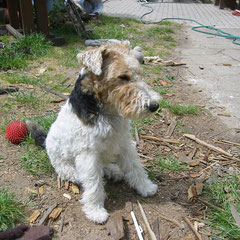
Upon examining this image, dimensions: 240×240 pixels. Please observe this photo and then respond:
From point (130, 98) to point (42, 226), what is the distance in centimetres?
159

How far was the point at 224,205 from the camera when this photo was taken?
2.97 metres

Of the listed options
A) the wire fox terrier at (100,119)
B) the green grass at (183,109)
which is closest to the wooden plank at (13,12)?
the green grass at (183,109)

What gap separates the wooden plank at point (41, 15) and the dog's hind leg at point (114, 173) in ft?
18.4

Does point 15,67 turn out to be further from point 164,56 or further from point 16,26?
point 164,56

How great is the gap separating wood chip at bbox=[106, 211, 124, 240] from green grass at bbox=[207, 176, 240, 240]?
96cm

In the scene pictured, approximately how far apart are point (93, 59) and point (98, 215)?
5.43 feet

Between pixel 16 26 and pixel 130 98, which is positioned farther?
pixel 16 26

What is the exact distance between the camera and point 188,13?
14.3 meters

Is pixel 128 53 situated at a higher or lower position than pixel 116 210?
higher

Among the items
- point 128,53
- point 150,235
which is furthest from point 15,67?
point 150,235

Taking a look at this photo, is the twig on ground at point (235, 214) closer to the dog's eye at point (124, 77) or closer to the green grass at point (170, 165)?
the green grass at point (170, 165)

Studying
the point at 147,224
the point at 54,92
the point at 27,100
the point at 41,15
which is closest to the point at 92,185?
the point at 147,224

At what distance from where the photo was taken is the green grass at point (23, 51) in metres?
6.39

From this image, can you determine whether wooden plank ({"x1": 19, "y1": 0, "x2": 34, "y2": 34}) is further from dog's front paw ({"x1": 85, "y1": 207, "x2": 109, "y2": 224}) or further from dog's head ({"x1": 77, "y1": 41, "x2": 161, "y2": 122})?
dog's front paw ({"x1": 85, "y1": 207, "x2": 109, "y2": 224})
